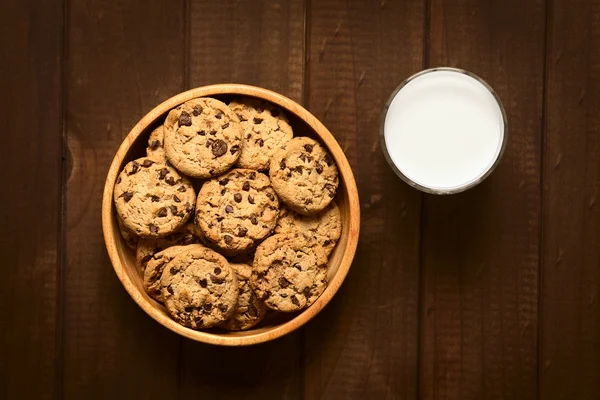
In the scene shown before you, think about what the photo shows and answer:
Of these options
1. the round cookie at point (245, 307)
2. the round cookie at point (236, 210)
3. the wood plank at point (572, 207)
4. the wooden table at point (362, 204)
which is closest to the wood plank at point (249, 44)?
the wooden table at point (362, 204)

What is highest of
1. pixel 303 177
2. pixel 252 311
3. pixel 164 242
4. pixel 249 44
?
pixel 249 44

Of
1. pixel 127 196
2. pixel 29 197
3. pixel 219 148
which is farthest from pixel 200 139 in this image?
pixel 29 197

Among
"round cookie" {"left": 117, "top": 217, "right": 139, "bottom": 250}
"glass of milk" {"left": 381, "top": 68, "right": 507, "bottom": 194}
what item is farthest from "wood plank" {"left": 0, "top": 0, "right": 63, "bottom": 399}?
"glass of milk" {"left": 381, "top": 68, "right": 507, "bottom": 194}

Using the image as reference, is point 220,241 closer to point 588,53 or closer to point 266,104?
point 266,104

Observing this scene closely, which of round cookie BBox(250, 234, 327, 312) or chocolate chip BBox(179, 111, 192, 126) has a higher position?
chocolate chip BBox(179, 111, 192, 126)

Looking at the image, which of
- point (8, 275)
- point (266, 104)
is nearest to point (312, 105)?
point (266, 104)

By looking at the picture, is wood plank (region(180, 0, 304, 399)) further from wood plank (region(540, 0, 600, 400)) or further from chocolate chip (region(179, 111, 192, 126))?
wood plank (region(540, 0, 600, 400))

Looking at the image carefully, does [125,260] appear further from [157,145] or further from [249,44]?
[249,44]
